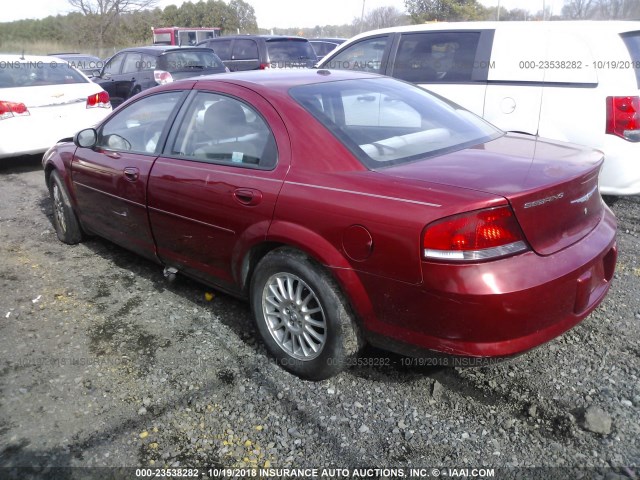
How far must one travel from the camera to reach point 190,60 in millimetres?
11188

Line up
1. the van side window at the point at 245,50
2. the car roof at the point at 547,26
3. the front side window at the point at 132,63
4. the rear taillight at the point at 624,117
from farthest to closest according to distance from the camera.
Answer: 1. the van side window at the point at 245,50
2. the front side window at the point at 132,63
3. the car roof at the point at 547,26
4. the rear taillight at the point at 624,117

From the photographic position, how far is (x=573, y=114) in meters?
5.11

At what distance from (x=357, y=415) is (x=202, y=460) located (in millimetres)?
752

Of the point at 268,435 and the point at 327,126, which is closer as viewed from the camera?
the point at 268,435

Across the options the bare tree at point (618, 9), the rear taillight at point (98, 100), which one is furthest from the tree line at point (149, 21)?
the rear taillight at point (98, 100)

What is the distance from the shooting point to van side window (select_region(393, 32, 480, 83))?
5887 mm

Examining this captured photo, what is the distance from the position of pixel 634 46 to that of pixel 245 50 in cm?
1026

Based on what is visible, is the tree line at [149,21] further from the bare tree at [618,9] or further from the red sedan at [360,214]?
the red sedan at [360,214]

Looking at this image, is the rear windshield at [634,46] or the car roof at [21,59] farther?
the car roof at [21,59]

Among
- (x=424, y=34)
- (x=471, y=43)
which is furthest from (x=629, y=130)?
(x=424, y=34)

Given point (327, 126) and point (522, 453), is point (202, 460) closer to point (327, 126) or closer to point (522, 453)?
point (522, 453)

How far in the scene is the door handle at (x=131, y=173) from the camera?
12.7 ft

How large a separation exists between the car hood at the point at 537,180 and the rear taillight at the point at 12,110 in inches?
269

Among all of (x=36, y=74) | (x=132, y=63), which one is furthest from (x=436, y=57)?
(x=132, y=63)
